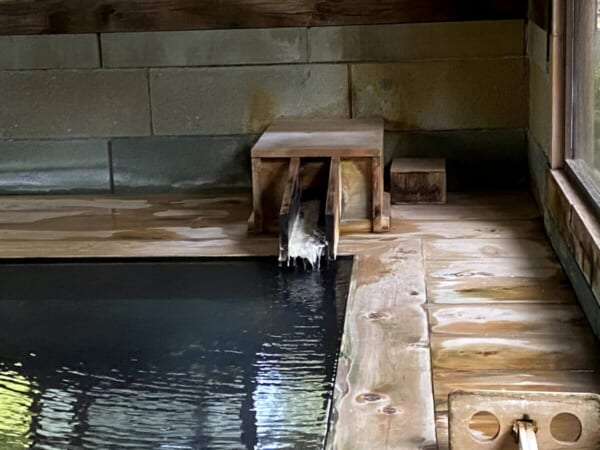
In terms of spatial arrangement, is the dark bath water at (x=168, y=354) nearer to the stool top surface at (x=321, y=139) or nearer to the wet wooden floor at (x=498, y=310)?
the wet wooden floor at (x=498, y=310)

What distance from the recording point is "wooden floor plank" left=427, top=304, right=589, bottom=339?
8.51ft

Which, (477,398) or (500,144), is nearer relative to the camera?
(477,398)

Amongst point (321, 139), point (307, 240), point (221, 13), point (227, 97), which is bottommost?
point (307, 240)

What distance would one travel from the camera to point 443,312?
2.75 metres

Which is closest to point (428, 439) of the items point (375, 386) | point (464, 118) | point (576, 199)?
point (375, 386)

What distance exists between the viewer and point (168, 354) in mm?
2574

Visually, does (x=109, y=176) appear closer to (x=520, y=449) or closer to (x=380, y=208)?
(x=380, y=208)

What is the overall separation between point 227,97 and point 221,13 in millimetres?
392

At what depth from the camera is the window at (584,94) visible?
296 centimetres

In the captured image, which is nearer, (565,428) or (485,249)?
(565,428)

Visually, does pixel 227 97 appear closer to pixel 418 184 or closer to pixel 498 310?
pixel 418 184

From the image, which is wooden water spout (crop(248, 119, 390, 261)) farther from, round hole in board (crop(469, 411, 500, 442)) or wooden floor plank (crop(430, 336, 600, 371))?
round hole in board (crop(469, 411, 500, 442))

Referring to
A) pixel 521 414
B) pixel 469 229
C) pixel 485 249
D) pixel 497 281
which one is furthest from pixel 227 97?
pixel 521 414

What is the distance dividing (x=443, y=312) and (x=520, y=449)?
3.27 feet
